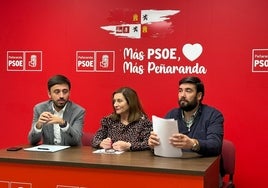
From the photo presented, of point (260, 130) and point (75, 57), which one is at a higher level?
point (75, 57)

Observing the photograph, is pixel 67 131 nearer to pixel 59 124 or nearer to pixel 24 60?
pixel 59 124

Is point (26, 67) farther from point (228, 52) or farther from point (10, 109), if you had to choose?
point (228, 52)

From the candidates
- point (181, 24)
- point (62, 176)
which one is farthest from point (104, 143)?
point (181, 24)

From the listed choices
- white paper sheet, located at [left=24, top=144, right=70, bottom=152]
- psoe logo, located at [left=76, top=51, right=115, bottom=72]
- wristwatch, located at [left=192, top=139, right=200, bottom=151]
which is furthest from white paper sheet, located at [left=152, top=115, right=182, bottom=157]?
psoe logo, located at [left=76, top=51, right=115, bottom=72]

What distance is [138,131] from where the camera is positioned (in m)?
3.54

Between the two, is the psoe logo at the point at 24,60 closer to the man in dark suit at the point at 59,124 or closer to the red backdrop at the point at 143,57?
the red backdrop at the point at 143,57

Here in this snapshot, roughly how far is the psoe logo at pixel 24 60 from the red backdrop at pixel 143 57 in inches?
0.5

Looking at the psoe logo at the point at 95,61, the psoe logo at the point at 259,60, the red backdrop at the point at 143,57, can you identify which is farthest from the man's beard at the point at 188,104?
the psoe logo at the point at 95,61

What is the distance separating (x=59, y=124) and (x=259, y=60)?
6.70 ft

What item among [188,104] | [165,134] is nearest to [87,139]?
[188,104]

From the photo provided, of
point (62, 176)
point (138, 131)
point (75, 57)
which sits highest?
point (75, 57)

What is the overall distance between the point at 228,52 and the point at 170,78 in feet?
2.16

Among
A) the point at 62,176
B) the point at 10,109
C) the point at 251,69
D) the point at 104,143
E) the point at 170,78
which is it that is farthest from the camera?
the point at 10,109

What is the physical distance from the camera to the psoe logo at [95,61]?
4.68 m
